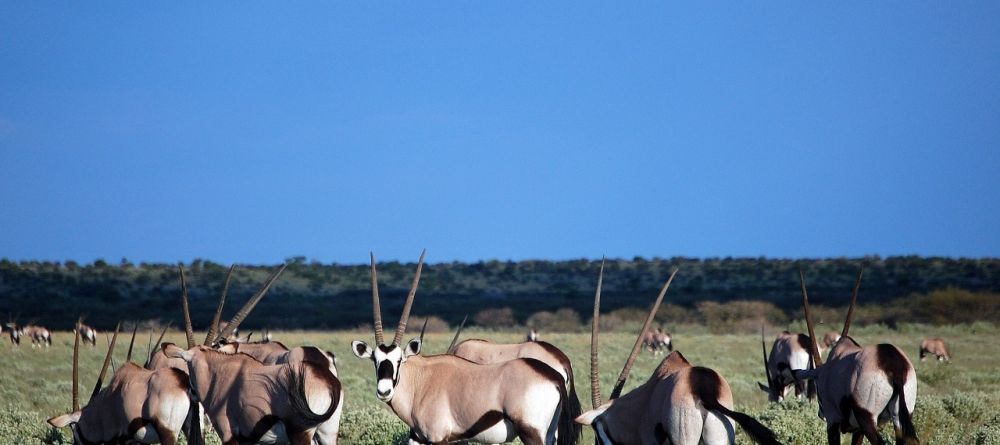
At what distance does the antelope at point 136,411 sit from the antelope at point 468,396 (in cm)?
196

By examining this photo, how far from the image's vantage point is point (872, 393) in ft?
30.7

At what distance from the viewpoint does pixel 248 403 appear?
9164 millimetres

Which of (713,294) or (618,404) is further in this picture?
(713,294)

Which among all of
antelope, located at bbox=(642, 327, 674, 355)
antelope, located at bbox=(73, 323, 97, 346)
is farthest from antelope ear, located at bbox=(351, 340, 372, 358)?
antelope, located at bbox=(73, 323, 97, 346)

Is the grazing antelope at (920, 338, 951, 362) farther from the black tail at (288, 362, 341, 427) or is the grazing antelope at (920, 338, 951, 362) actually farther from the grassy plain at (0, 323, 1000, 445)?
the black tail at (288, 362, 341, 427)

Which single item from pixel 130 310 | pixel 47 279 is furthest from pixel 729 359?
pixel 47 279

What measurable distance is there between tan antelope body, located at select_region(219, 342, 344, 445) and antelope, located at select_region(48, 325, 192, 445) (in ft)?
2.52

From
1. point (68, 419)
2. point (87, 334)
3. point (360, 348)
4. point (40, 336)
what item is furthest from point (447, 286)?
point (360, 348)

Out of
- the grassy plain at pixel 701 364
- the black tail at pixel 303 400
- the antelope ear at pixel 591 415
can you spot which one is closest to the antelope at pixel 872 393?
the grassy plain at pixel 701 364

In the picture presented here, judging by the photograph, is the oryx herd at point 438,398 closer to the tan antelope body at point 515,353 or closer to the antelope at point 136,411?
the antelope at point 136,411

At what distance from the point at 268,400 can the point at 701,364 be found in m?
20.3

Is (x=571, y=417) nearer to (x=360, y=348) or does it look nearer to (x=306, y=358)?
(x=360, y=348)

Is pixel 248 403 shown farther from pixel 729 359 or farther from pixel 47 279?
pixel 47 279

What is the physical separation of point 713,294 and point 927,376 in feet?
160
